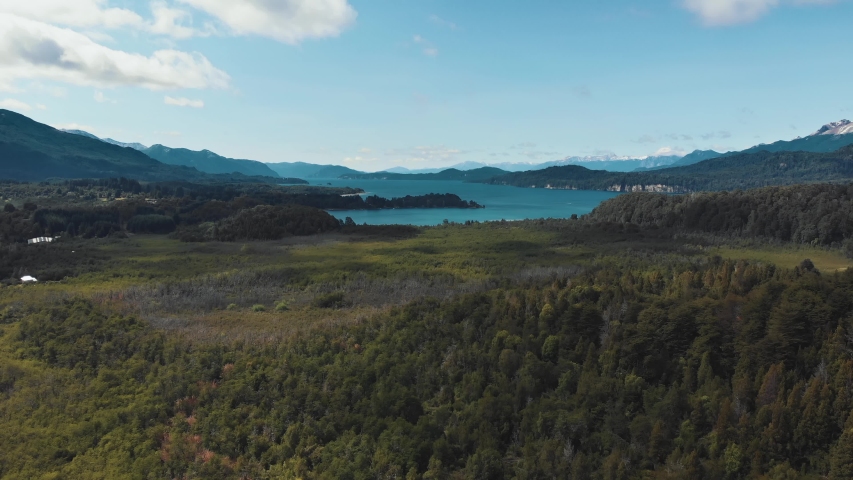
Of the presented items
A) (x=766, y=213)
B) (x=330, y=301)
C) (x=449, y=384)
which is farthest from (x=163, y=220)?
(x=766, y=213)

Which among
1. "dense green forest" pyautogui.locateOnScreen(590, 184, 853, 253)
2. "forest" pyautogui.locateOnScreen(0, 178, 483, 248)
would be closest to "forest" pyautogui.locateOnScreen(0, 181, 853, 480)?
"forest" pyautogui.locateOnScreen(0, 178, 483, 248)

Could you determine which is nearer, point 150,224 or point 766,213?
point 766,213

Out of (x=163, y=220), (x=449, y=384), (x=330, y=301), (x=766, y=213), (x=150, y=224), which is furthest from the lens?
(x=163, y=220)

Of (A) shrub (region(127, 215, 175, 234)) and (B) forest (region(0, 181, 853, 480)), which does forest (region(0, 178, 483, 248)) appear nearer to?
(A) shrub (region(127, 215, 175, 234))

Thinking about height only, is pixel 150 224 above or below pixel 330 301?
above

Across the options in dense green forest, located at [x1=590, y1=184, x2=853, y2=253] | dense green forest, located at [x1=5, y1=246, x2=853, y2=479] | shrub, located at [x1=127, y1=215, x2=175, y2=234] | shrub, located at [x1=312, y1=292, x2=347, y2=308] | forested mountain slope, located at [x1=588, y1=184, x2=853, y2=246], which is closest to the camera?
dense green forest, located at [x1=5, y1=246, x2=853, y2=479]

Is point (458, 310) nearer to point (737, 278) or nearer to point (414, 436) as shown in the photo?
point (414, 436)

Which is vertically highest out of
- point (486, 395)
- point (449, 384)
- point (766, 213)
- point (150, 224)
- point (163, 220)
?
point (766, 213)

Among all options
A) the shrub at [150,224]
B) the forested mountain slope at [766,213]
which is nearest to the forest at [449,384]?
the forested mountain slope at [766,213]

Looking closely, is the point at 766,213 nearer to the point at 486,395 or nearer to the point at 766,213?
the point at 766,213

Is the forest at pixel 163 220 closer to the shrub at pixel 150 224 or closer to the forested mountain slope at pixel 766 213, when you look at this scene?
the shrub at pixel 150 224
